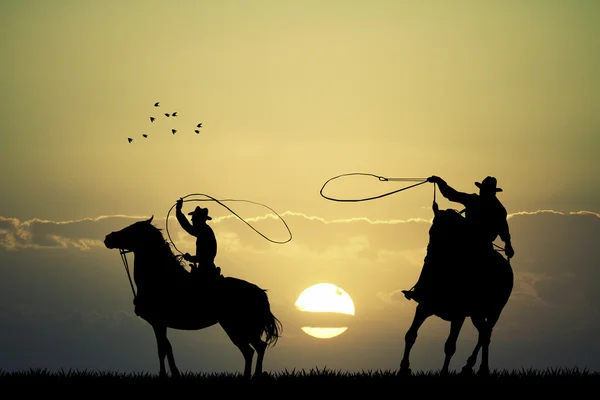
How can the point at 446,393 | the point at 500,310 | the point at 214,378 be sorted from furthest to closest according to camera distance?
the point at 500,310 → the point at 214,378 → the point at 446,393

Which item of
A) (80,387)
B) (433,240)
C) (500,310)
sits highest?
(433,240)

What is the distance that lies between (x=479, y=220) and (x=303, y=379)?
189 inches

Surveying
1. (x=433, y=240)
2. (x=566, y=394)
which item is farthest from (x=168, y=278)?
(x=566, y=394)

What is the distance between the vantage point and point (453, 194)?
61.9 ft

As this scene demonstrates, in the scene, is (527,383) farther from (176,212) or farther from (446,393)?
(176,212)

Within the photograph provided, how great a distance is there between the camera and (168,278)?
1875cm

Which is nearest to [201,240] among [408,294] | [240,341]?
[240,341]

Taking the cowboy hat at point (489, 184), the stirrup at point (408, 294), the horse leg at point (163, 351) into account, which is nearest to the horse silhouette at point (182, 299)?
the horse leg at point (163, 351)

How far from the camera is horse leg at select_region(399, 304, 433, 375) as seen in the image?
18.0 metres

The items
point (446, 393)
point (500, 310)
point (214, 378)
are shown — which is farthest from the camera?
point (500, 310)

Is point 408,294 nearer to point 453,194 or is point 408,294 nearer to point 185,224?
point 453,194

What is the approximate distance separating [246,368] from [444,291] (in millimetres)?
4215

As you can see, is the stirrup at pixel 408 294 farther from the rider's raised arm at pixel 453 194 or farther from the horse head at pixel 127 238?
the horse head at pixel 127 238

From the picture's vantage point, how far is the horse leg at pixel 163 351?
59.6 feet
